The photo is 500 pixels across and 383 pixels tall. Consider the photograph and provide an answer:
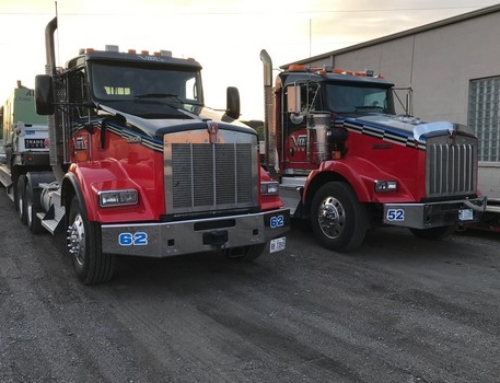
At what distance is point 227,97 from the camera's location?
7.01 m

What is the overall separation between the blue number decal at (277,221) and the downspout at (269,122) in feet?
7.61

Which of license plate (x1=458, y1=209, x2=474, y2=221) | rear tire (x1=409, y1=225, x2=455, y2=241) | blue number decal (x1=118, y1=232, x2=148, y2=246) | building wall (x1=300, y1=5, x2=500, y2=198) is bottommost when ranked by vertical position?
rear tire (x1=409, y1=225, x2=455, y2=241)

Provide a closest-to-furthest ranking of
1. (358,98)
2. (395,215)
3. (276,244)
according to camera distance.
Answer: (276,244)
(395,215)
(358,98)

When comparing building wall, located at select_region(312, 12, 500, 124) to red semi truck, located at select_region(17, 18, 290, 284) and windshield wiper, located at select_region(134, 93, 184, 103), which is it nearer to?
red semi truck, located at select_region(17, 18, 290, 284)

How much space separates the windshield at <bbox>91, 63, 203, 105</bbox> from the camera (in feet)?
19.9

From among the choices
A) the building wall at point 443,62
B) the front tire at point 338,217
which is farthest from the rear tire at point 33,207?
the building wall at point 443,62

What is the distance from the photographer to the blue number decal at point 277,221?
5.70 metres

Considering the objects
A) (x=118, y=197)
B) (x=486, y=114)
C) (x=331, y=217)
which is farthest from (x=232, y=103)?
(x=486, y=114)

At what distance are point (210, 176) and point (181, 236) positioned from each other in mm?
738

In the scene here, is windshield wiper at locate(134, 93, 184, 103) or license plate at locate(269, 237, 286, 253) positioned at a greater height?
windshield wiper at locate(134, 93, 184, 103)

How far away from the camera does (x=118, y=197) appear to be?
4938mm

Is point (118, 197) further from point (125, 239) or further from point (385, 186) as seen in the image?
point (385, 186)

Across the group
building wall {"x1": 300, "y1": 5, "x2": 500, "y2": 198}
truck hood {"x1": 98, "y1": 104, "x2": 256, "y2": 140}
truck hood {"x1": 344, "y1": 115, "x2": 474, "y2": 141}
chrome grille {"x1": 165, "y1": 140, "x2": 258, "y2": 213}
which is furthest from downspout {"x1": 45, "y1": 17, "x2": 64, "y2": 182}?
building wall {"x1": 300, "y1": 5, "x2": 500, "y2": 198}

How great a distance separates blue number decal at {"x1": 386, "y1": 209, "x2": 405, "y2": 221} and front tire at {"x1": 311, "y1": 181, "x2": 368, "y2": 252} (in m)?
0.49
